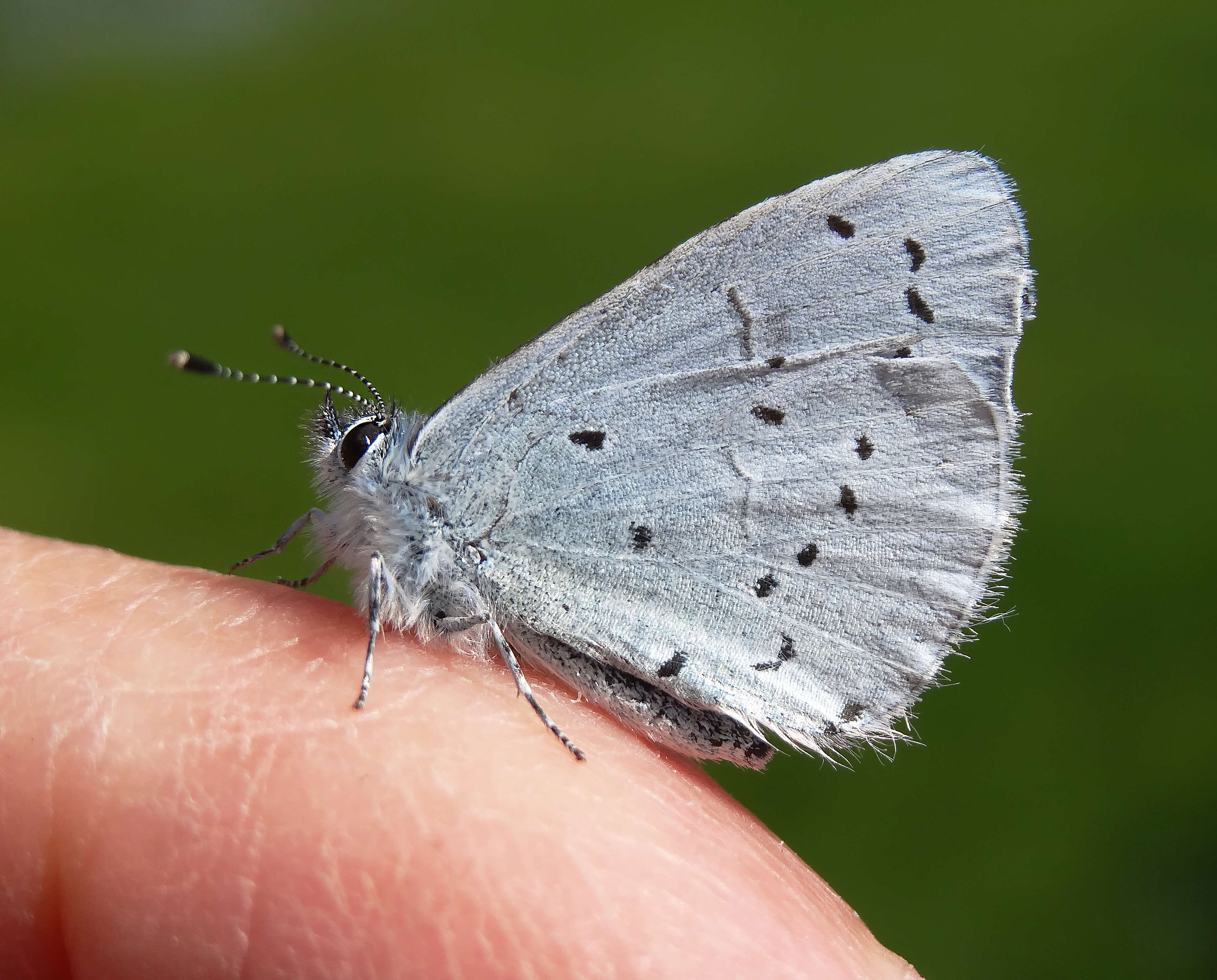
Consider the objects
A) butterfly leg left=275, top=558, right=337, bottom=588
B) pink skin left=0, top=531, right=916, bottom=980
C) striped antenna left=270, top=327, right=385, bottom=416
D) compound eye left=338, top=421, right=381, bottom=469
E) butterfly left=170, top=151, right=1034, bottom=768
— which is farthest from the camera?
butterfly leg left=275, top=558, right=337, bottom=588

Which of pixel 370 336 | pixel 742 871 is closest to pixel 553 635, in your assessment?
pixel 742 871

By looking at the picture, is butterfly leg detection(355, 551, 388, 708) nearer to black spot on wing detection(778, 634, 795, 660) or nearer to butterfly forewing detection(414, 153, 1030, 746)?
butterfly forewing detection(414, 153, 1030, 746)

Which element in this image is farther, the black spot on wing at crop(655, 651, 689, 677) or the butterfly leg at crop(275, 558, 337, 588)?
the butterfly leg at crop(275, 558, 337, 588)

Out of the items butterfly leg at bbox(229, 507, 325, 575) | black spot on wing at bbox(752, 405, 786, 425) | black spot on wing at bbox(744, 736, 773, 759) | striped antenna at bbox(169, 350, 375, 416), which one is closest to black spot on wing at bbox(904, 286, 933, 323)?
black spot on wing at bbox(752, 405, 786, 425)

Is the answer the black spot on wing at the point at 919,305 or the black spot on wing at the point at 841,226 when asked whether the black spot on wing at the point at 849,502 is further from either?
the black spot on wing at the point at 841,226

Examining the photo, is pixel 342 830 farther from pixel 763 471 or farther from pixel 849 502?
pixel 849 502

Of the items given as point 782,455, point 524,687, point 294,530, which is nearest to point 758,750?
point 524,687
